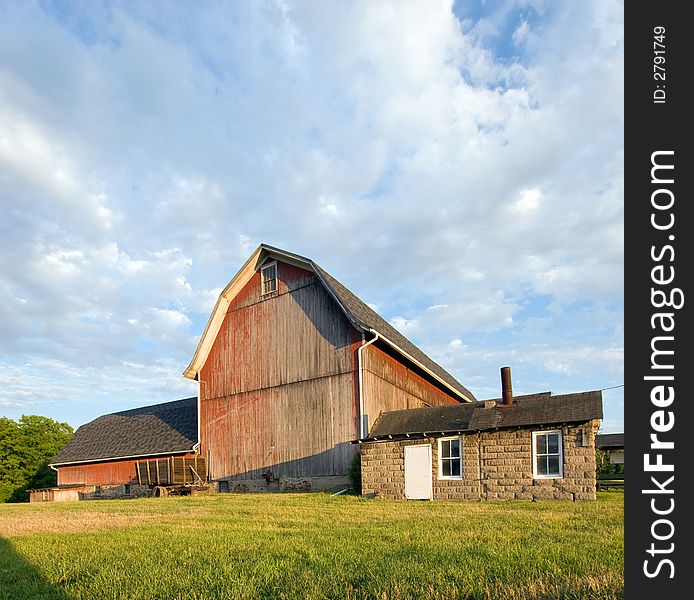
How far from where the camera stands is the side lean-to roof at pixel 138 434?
30.7 m

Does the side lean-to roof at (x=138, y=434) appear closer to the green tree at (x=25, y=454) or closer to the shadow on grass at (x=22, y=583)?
the green tree at (x=25, y=454)

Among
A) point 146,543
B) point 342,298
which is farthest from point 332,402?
point 146,543

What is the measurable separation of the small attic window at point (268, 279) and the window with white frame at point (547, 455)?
1382 centimetres

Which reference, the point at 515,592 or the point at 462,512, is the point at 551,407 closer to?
the point at 462,512

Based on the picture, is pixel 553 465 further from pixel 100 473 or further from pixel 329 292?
pixel 100 473

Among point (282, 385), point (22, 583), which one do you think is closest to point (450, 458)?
point (282, 385)

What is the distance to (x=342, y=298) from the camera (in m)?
23.8

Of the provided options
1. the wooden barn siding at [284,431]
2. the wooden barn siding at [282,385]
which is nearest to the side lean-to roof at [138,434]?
the wooden barn siding at [284,431]

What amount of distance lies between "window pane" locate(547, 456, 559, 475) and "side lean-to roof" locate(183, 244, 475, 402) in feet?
26.7

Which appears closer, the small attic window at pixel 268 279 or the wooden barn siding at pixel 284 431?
the wooden barn siding at pixel 284 431

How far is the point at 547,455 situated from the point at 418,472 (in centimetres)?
439

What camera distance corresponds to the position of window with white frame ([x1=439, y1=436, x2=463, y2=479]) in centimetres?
1911

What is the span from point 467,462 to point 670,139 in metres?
16.9

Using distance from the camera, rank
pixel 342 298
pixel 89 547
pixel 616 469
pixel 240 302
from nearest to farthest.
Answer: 1. pixel 89 547
2. pixel 342 298
3. pixel 240 302
4. pixel 616 469
